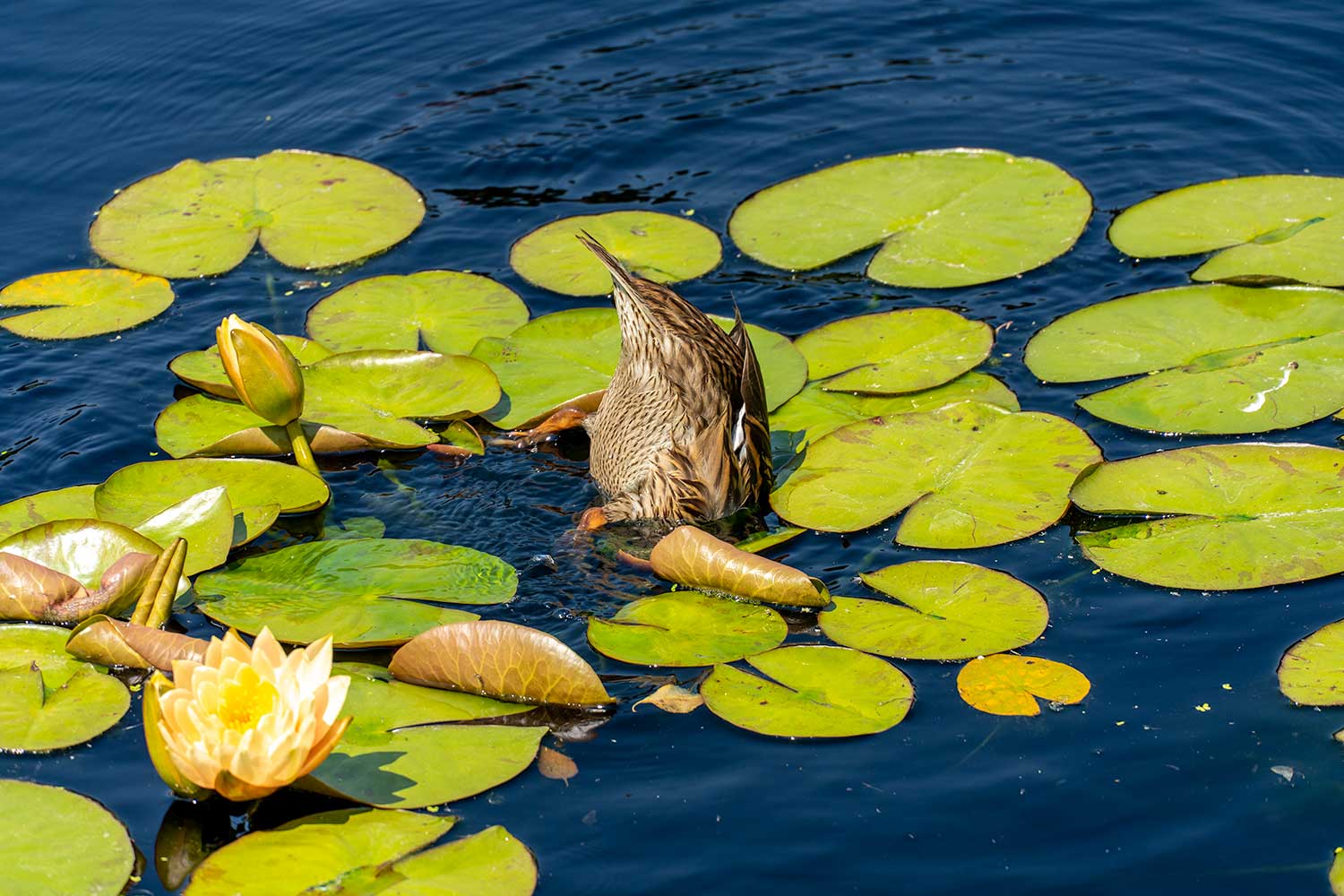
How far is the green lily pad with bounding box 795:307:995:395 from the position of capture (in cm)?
612

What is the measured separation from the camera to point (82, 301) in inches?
272

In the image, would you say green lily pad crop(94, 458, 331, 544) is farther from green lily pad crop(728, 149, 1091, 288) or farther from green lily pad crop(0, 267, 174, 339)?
green lily pad crop(728, 149, 1091, 288)

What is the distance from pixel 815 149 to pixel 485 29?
9.92ft

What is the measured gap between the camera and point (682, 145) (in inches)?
340

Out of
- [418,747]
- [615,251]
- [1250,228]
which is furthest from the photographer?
[615,251]

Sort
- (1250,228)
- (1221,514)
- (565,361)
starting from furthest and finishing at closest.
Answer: (1250,228), (565,361), (1221,514)

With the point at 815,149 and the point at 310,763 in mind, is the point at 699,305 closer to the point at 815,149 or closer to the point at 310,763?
the point at 815,149

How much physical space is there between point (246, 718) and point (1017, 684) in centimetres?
246

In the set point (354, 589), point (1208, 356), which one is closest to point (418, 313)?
point (354, 589)

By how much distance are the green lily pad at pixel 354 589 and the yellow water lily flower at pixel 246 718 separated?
66 centimetres

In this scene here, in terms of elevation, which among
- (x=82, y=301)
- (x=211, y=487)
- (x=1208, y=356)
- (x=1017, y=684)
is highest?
(x=82, y=301)

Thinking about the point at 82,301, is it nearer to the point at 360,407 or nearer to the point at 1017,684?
the point at 360,407

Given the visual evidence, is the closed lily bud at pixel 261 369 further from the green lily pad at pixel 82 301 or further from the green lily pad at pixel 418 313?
the green lily pad at pixel 82 301

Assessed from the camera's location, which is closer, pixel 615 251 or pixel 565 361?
pixel 565 361
